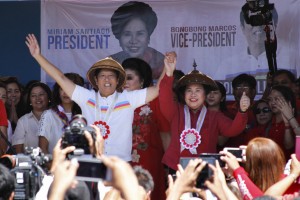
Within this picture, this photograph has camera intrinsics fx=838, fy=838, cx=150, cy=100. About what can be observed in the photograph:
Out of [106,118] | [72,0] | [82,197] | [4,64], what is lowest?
[82,197]

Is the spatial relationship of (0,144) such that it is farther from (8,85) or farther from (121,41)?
(121,41)

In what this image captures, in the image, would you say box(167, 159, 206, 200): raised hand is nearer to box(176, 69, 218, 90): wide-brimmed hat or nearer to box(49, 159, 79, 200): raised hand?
box(49, 159, 79, 200): raised hand

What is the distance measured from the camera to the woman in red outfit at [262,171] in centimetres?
504

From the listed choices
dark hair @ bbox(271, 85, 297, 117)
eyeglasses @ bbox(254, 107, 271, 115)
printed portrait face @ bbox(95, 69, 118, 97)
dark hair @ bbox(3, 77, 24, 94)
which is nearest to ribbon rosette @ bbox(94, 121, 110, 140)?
printed portrait face @ bbox(95, 69, 118, 97)

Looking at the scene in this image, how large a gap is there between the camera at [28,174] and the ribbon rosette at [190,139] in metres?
2.49

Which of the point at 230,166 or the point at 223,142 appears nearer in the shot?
the point at 230,166

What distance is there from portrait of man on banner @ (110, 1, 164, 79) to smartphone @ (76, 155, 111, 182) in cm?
536

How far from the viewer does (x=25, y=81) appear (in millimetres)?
9281

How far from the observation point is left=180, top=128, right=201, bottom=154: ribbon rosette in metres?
6.81

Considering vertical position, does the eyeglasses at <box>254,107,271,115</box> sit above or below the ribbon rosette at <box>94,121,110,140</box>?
above

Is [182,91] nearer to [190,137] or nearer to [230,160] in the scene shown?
[190,137]

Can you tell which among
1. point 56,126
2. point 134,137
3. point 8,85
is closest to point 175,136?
point 134,137

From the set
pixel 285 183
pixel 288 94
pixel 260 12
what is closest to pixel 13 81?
pixel 260 12

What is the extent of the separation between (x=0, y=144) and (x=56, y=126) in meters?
0.52
